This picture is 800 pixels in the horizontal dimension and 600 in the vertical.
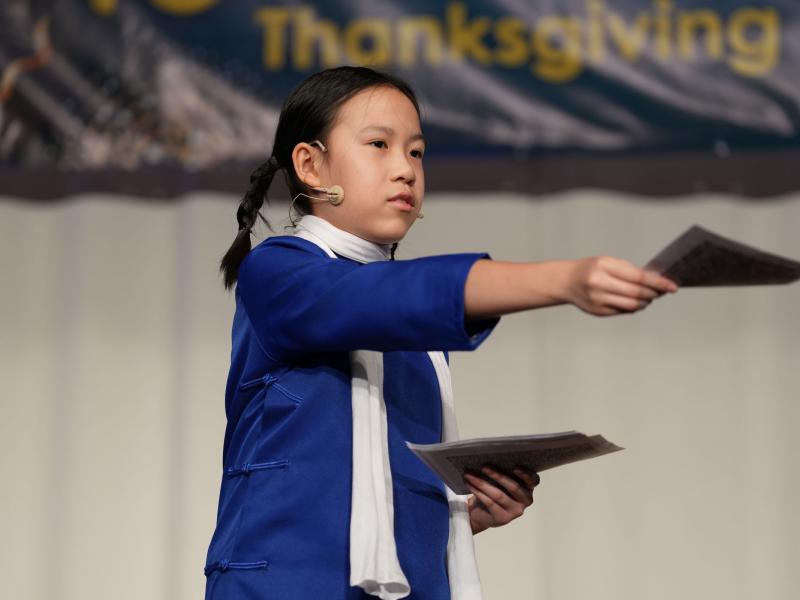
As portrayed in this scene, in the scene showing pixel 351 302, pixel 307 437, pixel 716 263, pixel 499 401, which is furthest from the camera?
pixel 499 401

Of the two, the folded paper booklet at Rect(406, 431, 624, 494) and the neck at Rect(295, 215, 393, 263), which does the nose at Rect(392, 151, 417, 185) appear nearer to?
the neck at Rect(295, 215, 393, 263)

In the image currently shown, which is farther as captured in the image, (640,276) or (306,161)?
(306,161)

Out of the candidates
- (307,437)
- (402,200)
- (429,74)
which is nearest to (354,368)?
(307,437)

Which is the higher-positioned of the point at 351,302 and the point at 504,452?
the point at 351,302

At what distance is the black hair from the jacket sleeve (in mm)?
161

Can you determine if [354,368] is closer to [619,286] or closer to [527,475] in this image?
[527,475]

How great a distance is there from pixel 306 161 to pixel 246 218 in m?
0.12

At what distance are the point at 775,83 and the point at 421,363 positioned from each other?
66.0 inches

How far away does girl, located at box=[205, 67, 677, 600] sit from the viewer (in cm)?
108

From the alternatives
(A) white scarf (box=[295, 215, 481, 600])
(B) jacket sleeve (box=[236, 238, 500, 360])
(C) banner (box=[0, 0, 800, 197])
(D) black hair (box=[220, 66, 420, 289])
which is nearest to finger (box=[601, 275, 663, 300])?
(B) jacket sleeve (box=[236, 238, 500, 360])

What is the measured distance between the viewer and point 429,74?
110 inches

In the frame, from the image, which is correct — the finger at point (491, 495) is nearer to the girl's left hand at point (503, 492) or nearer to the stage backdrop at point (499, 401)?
the girl's left hand at point (503, 492)

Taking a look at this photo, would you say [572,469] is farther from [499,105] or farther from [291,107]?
[291,107]

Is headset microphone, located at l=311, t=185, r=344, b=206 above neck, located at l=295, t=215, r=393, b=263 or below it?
above
